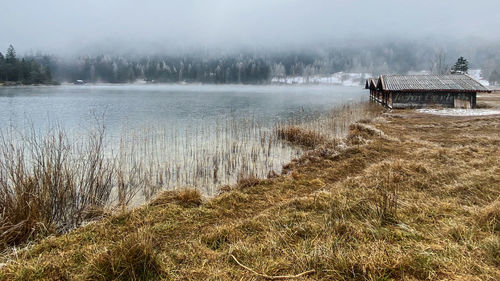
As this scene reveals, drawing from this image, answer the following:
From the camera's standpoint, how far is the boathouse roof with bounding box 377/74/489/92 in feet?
89.2

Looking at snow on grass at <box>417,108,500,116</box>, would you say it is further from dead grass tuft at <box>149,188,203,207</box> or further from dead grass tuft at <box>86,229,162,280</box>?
dead grass tuft at <box>86,229,162,280</box>

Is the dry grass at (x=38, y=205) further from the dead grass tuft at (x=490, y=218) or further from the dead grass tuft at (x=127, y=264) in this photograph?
the dead grass tuft at (x=490, y=218)

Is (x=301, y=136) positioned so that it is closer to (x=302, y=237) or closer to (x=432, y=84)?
(x=302, y=237)

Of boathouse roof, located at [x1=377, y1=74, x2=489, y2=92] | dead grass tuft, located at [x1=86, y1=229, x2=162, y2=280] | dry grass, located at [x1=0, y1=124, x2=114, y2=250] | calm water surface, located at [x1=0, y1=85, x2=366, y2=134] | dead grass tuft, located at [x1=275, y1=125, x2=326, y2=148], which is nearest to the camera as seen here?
dead grass tuft, located at [x1=86, y1=229, x2=162, y2=280]

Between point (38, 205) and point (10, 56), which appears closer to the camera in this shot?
point (38, 205)

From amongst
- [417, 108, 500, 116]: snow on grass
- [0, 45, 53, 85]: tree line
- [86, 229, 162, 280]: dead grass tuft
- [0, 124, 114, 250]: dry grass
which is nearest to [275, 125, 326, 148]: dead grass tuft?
[0, 124, 114, 250]: dry grass

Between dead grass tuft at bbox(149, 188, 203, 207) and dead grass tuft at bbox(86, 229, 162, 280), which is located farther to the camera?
dead grass tuft at bbox(149, 188, 203, 207)

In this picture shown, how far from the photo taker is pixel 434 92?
28016mm

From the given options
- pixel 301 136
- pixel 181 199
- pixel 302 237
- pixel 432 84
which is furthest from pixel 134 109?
pixel 432 84

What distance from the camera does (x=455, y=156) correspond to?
876 centimetres

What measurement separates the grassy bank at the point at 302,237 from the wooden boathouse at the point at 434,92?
24552 mm

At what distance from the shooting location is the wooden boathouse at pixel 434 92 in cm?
2727

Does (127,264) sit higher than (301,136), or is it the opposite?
(301,136)

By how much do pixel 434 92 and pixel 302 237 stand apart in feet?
102
